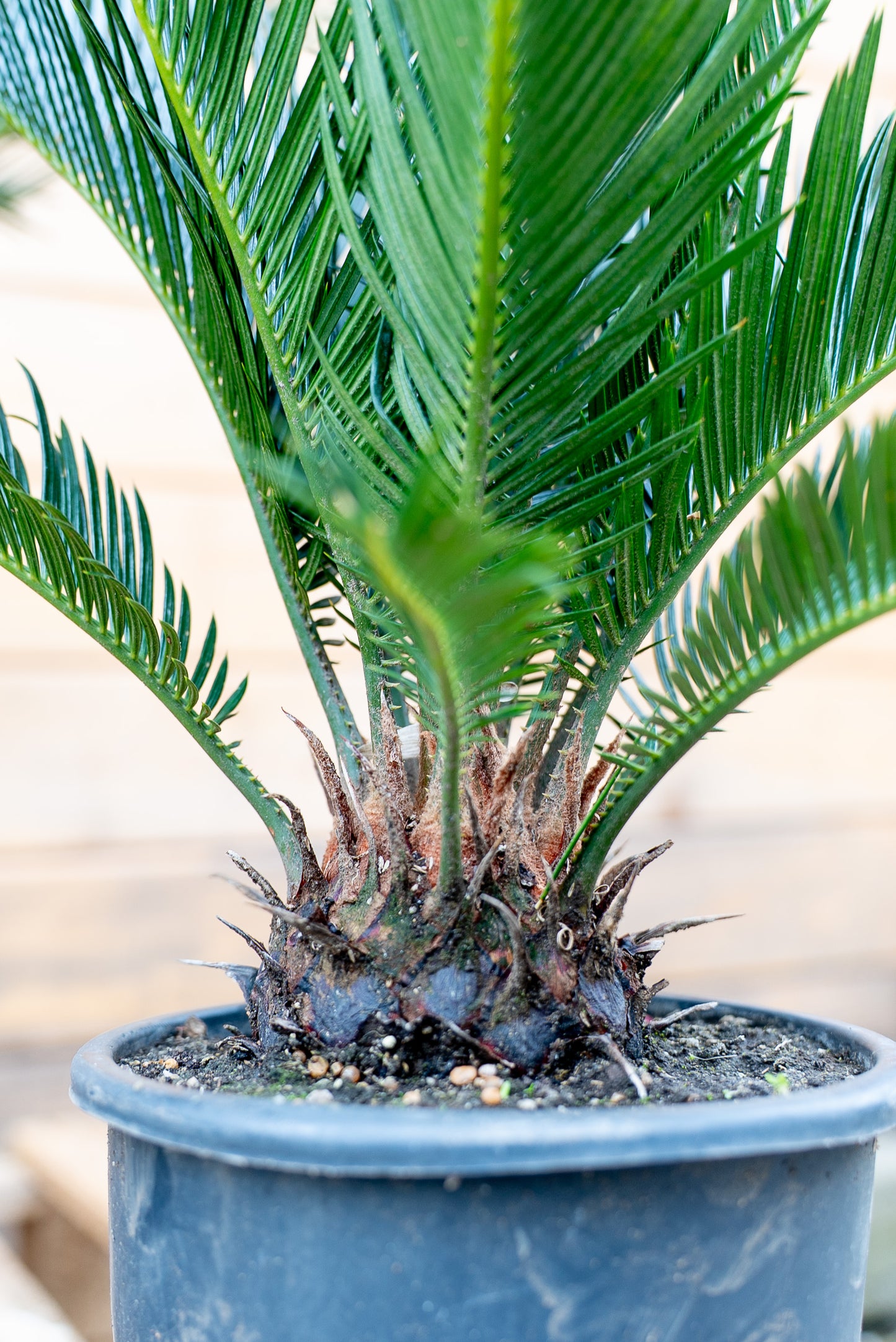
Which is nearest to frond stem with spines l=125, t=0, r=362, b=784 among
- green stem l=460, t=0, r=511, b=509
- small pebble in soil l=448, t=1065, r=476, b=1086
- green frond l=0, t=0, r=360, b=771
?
green frond l=0, t=0, r=360, b=771

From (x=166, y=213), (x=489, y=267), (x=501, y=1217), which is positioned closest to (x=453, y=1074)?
(x=501, y=1217)

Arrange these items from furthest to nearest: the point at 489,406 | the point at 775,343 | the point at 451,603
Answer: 1. the point at 775,343
2. the point at 489,406
3. the point at 451,603

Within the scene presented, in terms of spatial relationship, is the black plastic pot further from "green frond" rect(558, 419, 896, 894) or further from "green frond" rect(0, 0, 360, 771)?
"green frond" rect(0, 0, 360, 771)

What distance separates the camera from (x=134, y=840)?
1.88 meters

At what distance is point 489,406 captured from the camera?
54 cm

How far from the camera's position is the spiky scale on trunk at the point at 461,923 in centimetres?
62

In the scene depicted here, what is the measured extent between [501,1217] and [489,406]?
1.22 feet

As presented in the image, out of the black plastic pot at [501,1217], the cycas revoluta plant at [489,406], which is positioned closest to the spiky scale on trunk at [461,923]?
the cycas revoluta plant at [489,406]

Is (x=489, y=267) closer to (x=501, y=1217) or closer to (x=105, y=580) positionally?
(x=105, y=580)

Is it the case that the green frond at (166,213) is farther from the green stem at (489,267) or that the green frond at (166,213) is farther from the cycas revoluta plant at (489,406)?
the green stem at (489,267)

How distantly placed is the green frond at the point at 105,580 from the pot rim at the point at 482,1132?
252 mm

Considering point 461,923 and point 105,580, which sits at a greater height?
point 105,580

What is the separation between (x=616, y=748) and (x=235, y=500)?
1382 mm

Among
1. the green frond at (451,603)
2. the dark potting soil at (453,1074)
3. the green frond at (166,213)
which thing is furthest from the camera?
the green frond at (166,213)
